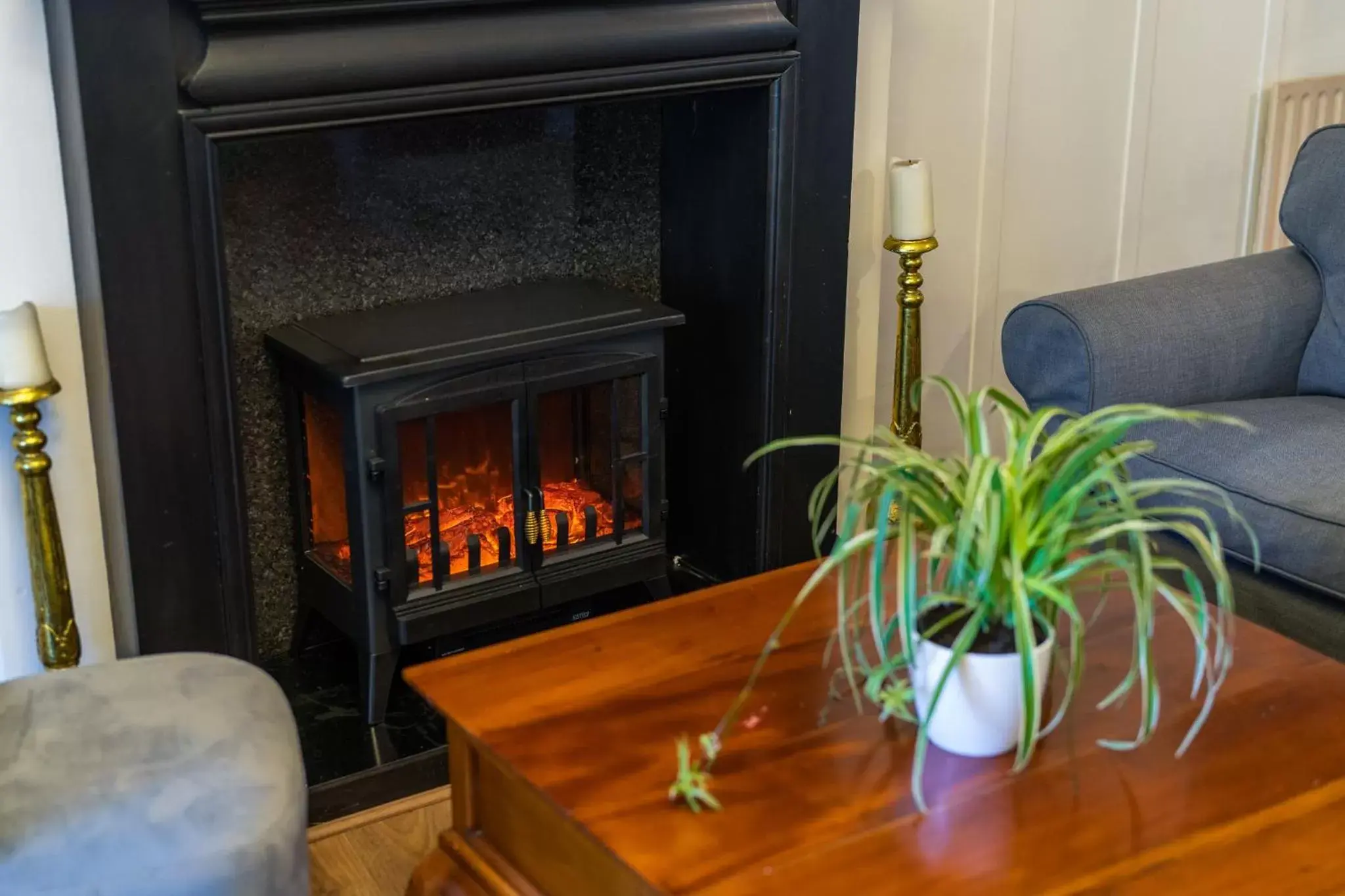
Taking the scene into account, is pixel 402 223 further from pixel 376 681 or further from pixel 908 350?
pixel 908 350

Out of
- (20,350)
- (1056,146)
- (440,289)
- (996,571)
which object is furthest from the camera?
(1056,146)

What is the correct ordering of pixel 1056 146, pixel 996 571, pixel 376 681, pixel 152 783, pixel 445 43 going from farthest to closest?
pixel 1056 146
pixel 376 681
pixel 445 43
pixel 152 783
pixel 996 571

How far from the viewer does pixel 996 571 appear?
4.37ft

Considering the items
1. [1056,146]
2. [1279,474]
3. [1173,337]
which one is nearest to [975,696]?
[1279,474]

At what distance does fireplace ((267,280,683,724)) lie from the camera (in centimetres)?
220

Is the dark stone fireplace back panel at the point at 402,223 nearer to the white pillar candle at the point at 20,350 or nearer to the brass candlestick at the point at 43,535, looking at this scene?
the brass candlestick at the point at 43,535

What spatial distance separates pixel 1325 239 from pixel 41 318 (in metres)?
1.91

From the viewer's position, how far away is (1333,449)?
7.11 ft

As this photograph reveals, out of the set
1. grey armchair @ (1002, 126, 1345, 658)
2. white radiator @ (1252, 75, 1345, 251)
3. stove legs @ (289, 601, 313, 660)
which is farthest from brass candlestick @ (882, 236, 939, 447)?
stove legs @ (289, 601, 313, 660)

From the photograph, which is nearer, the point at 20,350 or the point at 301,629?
the point at 20,350

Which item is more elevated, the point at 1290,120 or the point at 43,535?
the point at 1290,120

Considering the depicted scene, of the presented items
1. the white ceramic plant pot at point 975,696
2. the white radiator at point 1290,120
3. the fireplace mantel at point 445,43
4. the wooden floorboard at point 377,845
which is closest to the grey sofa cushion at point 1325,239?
the white radiator at point 1290,120

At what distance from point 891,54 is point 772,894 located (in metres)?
1.97

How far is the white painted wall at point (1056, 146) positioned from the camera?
2867 millimetres
